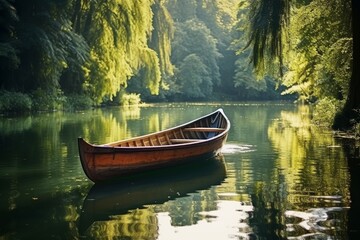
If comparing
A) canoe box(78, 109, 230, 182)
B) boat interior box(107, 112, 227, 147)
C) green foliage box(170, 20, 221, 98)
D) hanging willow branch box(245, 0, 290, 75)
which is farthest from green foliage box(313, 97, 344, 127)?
green foliage box(170, 20, 221, 98)

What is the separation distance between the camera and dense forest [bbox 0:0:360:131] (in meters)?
17.9

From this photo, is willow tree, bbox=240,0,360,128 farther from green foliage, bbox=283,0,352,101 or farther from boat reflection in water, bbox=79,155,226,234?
boat reflection in water, bbox=79,155,226,234

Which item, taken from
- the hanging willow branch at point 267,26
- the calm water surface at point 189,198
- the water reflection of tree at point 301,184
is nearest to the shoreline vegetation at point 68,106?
the water reflection of tree at point 301,184

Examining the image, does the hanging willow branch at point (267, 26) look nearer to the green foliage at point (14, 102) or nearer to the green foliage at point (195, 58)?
the green foliage at point (14, 102)

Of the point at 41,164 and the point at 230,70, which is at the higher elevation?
the point at 230,70

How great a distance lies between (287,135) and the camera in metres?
20.5

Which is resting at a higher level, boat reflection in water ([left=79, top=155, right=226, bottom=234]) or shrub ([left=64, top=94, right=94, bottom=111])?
shrub ([left=64, top=94, right=94, bottom=111])

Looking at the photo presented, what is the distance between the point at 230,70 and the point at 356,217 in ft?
210

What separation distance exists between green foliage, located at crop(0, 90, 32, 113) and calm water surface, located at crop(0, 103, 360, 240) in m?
14.6

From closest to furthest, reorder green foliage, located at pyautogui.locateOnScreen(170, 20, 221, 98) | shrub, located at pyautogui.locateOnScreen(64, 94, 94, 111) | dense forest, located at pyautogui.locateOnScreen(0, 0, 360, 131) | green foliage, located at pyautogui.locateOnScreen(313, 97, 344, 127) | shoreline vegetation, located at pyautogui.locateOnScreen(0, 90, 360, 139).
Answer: dense forest, located at pyautogui.locateOnScreen(0, 0, 360, 131) → shoreline vegetation, located at pyautogui.locateOnScreen(0, 90, 360, 139) → green foliage, located at pyautogui.locateOnScreen(313, 97, 344, 127) → shrub, located at pyautogui.locateOnScreen(64, 94, 94, 111) → green foliage, located at pyautogui.locateOnScreen(170, 20, 221, 98)

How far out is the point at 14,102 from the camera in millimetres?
30594

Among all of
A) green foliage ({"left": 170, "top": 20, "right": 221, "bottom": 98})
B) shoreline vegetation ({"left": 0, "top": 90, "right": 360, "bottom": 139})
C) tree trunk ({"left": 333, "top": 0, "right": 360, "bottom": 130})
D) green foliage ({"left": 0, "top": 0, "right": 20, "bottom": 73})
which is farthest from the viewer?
green foliage ({"left": 170, "top": 20, "right": 221, "bottom": 98})

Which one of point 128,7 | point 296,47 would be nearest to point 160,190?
point 296,47

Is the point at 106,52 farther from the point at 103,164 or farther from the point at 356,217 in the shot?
the point at 356,217
